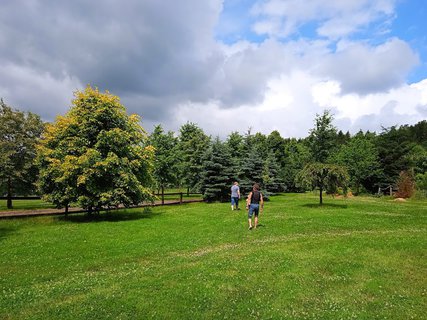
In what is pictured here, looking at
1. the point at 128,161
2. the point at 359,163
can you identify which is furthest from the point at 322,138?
the point at 128,161

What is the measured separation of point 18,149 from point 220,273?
3242 cm

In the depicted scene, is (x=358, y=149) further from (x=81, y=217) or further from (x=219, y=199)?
(x=81, y=217)

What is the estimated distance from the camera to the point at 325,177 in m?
27.7

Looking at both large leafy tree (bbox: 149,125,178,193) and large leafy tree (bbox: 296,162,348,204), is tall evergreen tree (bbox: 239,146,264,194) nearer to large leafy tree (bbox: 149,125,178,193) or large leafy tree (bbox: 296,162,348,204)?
large leafy tree (bbox: 149,125,178,193)

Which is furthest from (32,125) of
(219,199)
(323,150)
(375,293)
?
(323,150)

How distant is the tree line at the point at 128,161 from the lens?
23172 mm

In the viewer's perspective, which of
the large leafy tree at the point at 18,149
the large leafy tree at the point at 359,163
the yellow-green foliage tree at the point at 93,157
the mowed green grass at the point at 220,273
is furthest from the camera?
the large leafy tree at the point at 359,163

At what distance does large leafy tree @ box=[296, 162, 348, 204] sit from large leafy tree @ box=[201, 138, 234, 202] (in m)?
12.5

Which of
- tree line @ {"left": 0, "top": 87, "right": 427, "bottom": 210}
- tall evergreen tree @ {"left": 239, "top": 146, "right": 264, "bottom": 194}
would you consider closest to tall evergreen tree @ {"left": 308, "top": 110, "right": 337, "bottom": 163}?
tree line @ {"left": 0, "top": 87, "right": 427, "bottom": 210}

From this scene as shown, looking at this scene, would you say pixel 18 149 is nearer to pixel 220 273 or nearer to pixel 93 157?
pixel 93 157

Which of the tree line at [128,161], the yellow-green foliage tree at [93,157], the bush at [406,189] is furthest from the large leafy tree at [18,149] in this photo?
the bush at [406,189]

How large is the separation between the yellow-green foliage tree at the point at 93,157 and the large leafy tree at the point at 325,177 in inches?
564

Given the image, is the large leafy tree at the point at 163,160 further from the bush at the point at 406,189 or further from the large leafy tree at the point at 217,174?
the bush at the point at 406,189

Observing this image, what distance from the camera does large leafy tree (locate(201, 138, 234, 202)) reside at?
126 ft
